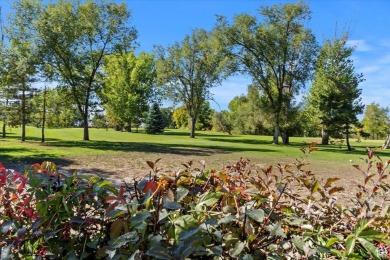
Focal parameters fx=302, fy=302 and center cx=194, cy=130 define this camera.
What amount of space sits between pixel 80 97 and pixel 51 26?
5.73 metres

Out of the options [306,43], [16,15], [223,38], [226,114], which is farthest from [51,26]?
[226,114]

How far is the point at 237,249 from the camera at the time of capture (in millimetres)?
884

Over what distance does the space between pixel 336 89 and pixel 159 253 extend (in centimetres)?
2666

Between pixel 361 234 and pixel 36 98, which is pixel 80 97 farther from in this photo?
pixel 361 234

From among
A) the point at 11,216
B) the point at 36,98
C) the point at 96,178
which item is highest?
the point at 36,98

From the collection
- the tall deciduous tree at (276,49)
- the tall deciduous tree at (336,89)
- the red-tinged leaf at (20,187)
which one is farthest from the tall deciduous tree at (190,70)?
the red-tinged leaf at (20,187)

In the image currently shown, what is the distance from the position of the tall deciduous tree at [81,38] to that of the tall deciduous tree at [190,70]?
32.7ft

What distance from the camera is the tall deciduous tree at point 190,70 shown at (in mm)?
33219

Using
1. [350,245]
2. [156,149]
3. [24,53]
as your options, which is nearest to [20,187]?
[350,245]

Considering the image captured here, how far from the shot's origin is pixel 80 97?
2361 cm

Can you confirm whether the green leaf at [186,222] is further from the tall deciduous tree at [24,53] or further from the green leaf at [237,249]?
the tall deciduous tree at [24,53]

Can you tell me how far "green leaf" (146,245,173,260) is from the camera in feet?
2.71

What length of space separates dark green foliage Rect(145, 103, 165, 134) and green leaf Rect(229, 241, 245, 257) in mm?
43471

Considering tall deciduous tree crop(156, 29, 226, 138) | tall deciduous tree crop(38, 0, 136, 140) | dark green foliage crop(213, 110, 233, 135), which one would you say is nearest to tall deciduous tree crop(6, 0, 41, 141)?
tall deciduous tree crop(38, 0, 136, 140)
